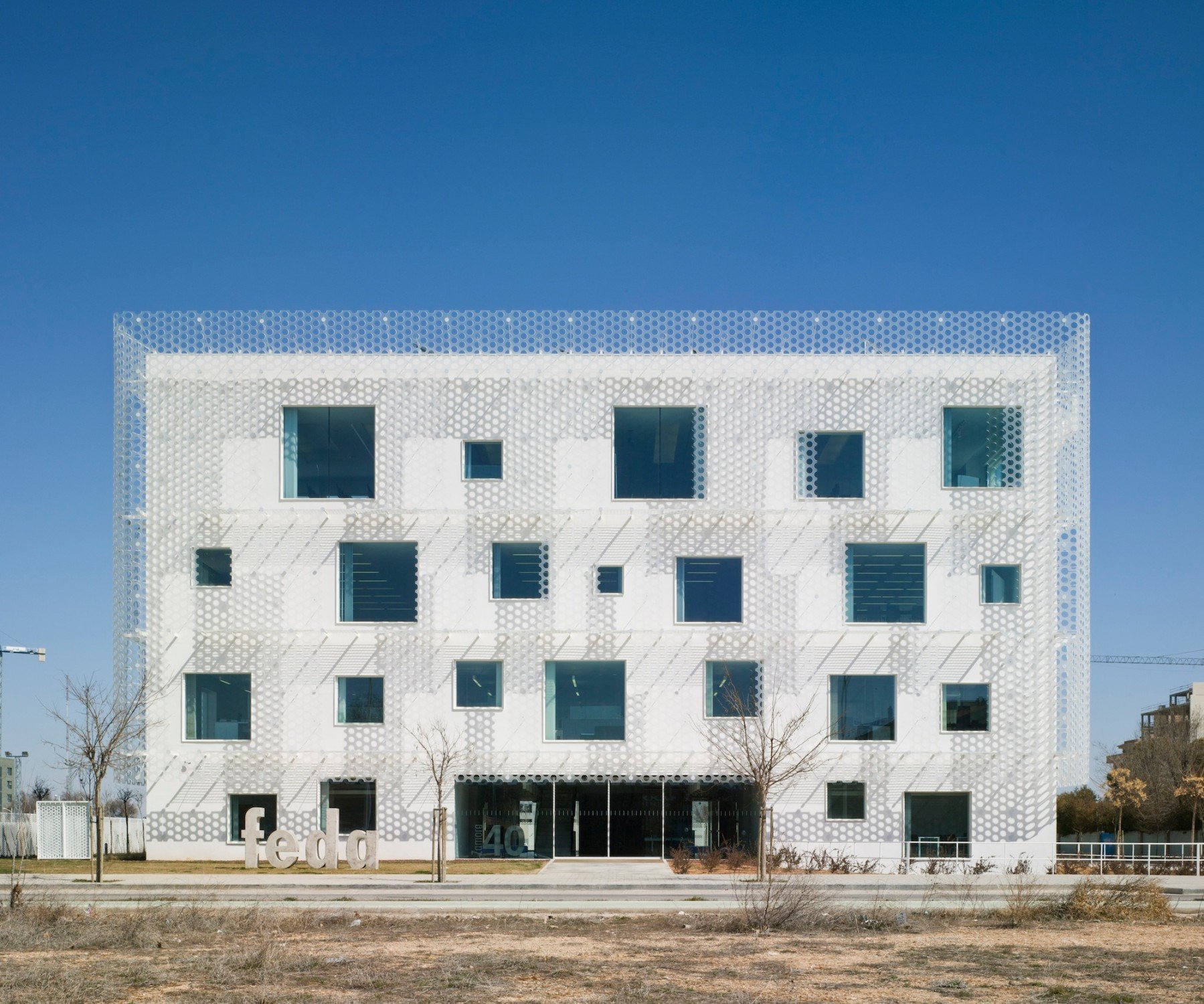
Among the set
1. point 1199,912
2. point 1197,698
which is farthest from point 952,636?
→ point 1197,698

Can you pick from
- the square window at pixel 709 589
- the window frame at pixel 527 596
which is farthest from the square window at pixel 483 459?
the square window at pixel 709 589

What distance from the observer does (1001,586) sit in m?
35.1

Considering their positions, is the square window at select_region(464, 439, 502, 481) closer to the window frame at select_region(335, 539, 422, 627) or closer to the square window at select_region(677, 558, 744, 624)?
the window frame at select_region(335, 539, 422, 627)

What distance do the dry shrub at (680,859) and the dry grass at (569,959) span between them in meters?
11.9

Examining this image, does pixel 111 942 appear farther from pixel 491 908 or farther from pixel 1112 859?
pixel 1112 859

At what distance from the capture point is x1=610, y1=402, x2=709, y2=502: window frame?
35312 mm

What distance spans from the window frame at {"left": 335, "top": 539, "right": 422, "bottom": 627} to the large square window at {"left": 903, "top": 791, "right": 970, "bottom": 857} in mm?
14017

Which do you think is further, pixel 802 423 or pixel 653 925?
pixel 802 423

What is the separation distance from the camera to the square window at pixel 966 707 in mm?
34719

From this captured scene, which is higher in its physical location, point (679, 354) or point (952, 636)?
point (679, 354)

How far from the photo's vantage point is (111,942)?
17.3 meters

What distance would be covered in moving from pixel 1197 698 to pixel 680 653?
309 ft

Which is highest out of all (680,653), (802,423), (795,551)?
(802,423)

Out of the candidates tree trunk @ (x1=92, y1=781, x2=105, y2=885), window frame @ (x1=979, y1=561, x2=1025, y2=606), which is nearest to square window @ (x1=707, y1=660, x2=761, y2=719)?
window frame @ (x1=979, y1=561, x2=1025, y2=606)
